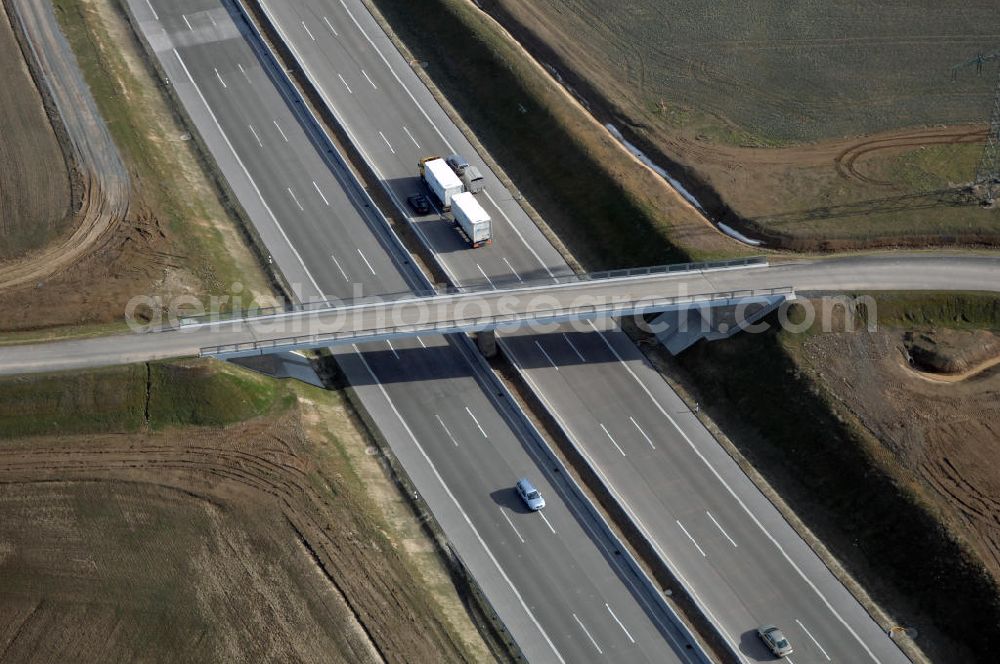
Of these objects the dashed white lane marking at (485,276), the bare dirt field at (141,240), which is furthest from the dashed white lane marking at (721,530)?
the bare dirt field at (141,240)

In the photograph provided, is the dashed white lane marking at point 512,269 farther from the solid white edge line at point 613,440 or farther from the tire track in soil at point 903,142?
the tire track in soil at point 903,142

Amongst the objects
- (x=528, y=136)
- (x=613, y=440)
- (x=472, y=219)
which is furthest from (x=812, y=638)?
(x=528, y=136)

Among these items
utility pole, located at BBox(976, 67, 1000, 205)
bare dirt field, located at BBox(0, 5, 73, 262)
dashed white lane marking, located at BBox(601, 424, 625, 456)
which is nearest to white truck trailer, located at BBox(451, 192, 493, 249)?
dashed white lane marking, located at BBox(601, 424, 625, 456)

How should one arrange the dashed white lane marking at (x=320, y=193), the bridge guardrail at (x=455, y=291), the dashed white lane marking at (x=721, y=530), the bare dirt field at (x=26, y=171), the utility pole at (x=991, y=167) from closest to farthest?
the dashed white lane marking at (x=721, y=530)
the bridge guardrail at (x=455, y=291)
the utility pole at (x=991, y=167)
the bare dirt field at (x=26, y=171)
the dashed white lane marking at (x=320, y=193)

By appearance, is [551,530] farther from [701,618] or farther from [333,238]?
[333,238]

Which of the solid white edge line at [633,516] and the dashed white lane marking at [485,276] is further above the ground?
the dashed white lane marking at [485,276]

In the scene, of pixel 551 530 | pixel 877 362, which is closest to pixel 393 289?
pixel 551 530
